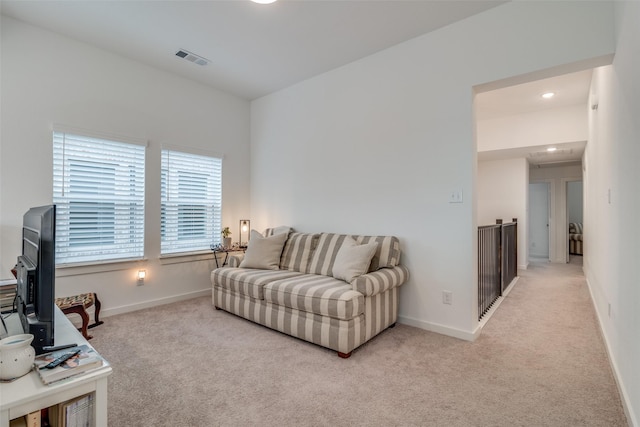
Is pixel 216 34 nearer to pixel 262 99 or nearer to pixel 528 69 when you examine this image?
pixel 262 99

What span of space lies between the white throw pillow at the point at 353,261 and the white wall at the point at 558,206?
666cm

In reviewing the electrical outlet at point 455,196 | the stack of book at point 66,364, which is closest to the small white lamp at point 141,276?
the stack of book at point 66,364

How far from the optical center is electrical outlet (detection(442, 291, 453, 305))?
114 inches

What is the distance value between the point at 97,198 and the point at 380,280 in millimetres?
3110

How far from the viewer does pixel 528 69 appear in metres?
2.49

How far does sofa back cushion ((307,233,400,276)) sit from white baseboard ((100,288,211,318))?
1.78m

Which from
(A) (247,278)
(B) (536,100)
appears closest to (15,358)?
(A) (247,278)

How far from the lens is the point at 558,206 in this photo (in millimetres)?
7367

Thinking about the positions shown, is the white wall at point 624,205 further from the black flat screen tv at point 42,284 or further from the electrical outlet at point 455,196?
the black flat screen tv at point 42,284

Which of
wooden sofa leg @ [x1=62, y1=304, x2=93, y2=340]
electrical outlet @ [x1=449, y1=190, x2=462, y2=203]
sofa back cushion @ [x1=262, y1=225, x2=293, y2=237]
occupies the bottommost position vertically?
wooden sofa leg @ [x1=62, y1=304, x2=93, y2=340]

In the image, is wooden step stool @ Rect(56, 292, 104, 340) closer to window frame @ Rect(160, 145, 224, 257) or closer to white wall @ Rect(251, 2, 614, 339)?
window frame @ Rect(160, 145, 224, 257)

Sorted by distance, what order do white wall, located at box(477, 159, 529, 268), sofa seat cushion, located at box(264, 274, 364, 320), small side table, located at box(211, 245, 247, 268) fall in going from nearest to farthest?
1. sofa seat cushion, located at box(264, 274, 364, 320)
2. small side table, located at box(211, 245, 247, 268)
3. white wall, located at box(477, 159, 529, 268)

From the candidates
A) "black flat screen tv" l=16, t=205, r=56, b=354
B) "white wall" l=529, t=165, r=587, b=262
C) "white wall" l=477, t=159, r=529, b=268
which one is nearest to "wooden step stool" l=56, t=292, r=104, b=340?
"black flat screen tv" l=16, t=205, r=56, b=354

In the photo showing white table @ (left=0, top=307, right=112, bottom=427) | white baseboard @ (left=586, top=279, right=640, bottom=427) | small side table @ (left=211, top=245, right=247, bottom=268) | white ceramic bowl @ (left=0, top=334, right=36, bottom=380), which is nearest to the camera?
white table @ (left=0, top=307, right=112, bottom=427)
